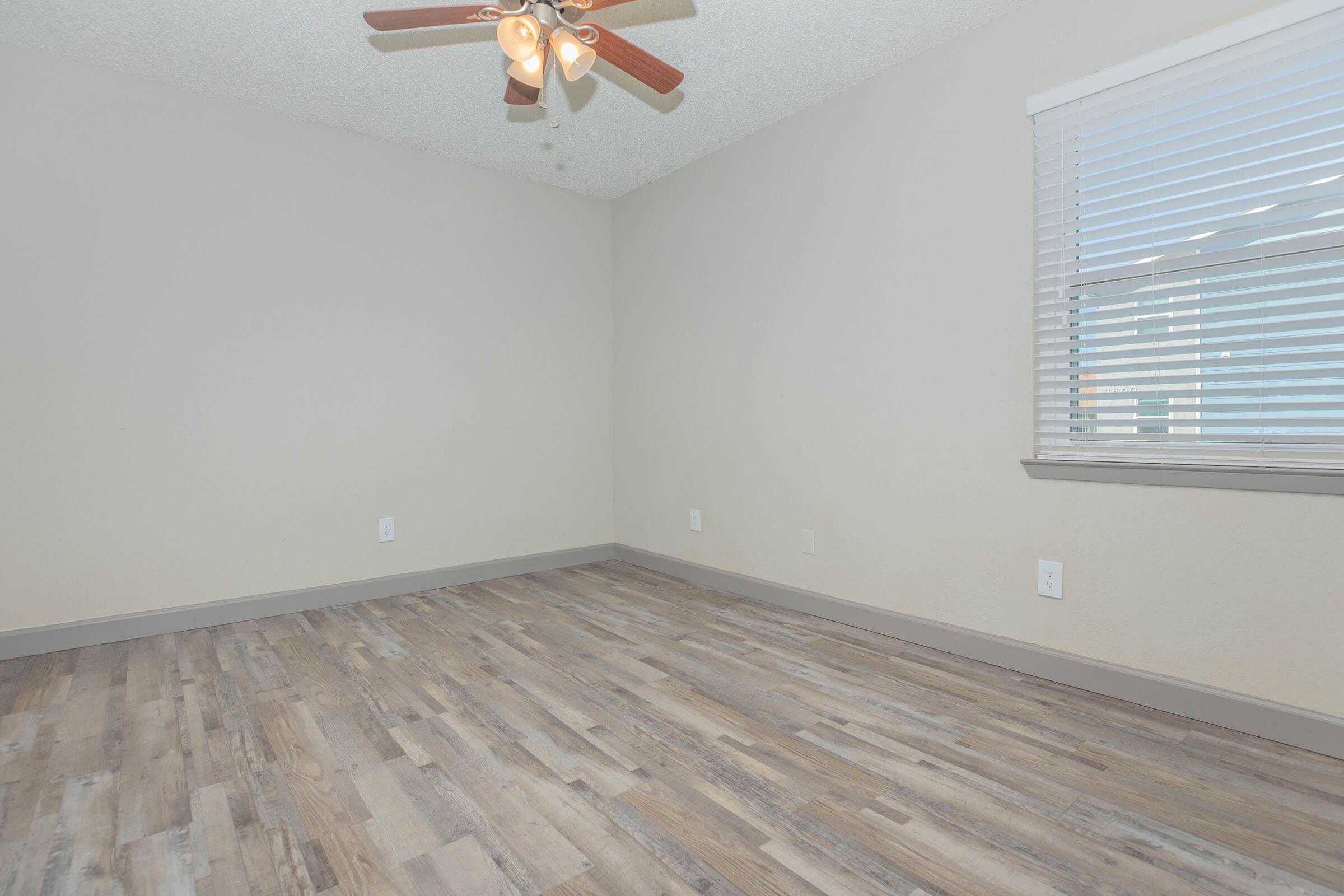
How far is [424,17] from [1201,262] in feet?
7.62

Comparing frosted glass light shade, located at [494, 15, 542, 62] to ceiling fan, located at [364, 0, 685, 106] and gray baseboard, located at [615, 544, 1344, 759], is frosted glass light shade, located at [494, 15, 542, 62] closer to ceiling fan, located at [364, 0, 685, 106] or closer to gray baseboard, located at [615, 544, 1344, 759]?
ceiling fan, located at [364, 0, 685, 106]

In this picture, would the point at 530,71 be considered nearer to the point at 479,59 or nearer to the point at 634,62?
the point at 634,62

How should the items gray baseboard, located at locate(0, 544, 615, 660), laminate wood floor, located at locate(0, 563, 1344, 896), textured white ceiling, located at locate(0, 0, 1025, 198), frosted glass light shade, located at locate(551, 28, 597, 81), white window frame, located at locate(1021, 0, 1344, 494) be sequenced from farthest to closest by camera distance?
gray baseboard, located at locate(0, 544, 615, 660)
textured white ceiling, located at locate(0, 0, 1025, 198)
frosted glass light shade, located at locate(551, 28, 597, 81)
white window frame, located at locate(1021, 0, 1344, 494)
laminate wood floor, located at locate(0, 563, 1344, 896)

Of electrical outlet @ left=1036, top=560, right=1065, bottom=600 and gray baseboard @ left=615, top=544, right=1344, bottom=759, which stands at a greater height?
electrical outlet @ left=1036, top=560, right=1065, bottom=600

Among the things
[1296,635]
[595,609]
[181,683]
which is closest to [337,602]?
[181,683]

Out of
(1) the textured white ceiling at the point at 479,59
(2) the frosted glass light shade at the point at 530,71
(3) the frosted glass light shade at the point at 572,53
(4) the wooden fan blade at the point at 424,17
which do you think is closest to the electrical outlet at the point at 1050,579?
(1) the textured white ceiling at the point at 479,59

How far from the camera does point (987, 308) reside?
241 centimetres

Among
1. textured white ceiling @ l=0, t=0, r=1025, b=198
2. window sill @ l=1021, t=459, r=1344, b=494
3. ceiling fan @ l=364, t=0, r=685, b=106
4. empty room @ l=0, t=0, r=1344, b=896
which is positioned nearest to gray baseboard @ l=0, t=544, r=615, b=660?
empty room @ l=0, t=0, r=1344, b=896

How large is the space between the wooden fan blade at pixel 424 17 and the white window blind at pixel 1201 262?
187 centimetres

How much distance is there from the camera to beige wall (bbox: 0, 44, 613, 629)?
2.62 metres

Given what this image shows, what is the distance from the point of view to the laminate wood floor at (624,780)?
52.2 inches

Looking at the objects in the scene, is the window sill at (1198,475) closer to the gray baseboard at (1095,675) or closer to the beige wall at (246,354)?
the gray baseboard at (1095,675)

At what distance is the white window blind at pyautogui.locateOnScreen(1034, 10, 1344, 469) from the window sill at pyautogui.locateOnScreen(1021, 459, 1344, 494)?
0.04 meters

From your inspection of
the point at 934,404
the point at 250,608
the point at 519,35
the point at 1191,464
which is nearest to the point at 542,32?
the point at 519,35
